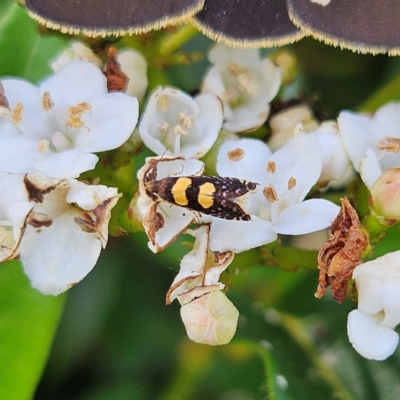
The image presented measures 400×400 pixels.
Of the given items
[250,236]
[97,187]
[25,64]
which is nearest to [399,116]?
[250,236]

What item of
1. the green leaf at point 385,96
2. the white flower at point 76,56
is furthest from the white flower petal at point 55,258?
the green leaf at point 385,96

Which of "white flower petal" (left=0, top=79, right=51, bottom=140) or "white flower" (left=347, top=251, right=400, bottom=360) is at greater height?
"white flower petal" (left=0, top=79, right=51, bottom=140)

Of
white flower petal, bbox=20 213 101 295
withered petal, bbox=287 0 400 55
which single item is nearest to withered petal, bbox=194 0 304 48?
withered petal, bbox=287 0 400 55

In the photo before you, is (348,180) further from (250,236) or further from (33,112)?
(33,112)

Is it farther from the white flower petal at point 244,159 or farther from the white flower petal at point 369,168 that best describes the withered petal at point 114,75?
the white flower petal at point 369,168

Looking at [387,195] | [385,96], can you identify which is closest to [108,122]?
[387,195]

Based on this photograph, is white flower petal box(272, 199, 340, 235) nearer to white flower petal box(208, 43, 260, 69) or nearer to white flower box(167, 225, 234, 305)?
white flower box(167, 225, 234, 305)
